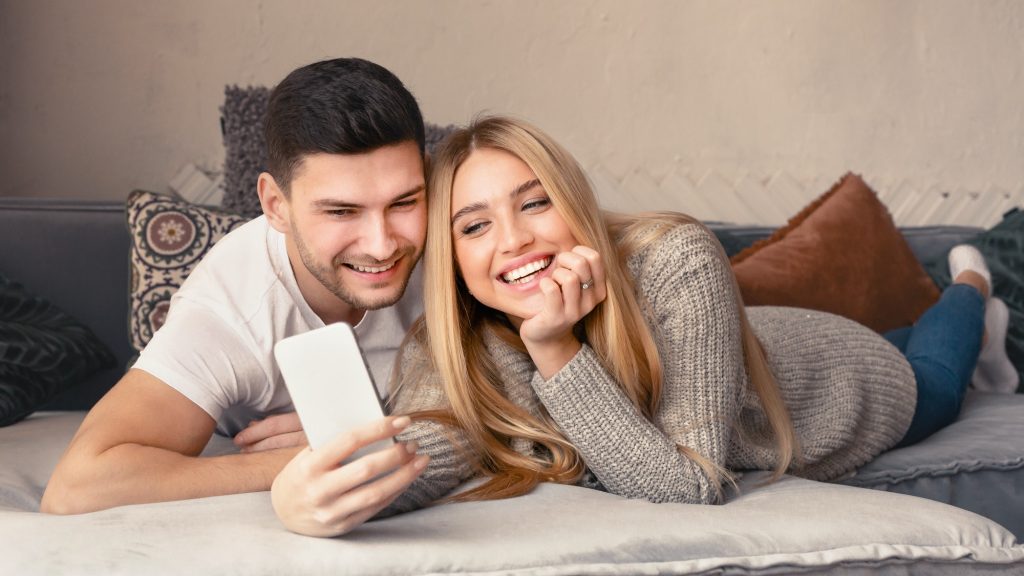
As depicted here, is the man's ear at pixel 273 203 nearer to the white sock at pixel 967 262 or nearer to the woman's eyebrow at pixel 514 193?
the woman's eyebrow at pixel 514 193

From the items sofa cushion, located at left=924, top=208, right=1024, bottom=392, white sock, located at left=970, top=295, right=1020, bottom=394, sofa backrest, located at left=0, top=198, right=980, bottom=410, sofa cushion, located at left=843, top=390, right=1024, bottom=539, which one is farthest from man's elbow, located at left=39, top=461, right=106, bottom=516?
→ sofa cushion, located at left=924, top=208, right=1024, bottom=392

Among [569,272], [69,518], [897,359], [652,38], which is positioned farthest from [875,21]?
[69,518]

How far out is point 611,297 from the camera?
4.58 feet

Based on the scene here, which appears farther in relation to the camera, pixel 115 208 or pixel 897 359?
pixel 115 208

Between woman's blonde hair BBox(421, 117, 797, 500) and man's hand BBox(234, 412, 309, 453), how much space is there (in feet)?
0.82

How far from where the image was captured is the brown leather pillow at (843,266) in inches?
90.7

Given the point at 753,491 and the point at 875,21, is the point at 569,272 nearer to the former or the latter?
the point at 753,491

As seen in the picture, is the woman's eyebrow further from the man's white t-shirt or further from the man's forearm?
the man's forearm

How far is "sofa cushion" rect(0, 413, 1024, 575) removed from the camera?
932 mm

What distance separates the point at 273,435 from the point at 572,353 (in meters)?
0.51

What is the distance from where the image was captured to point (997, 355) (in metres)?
2.36

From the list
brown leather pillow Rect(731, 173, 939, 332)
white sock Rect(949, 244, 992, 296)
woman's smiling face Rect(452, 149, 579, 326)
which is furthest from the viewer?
white sock Rect(949, 244, 992, 296)

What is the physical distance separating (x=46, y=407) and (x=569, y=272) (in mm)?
1349

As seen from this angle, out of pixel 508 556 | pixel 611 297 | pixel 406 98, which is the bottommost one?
pixel 508 556
